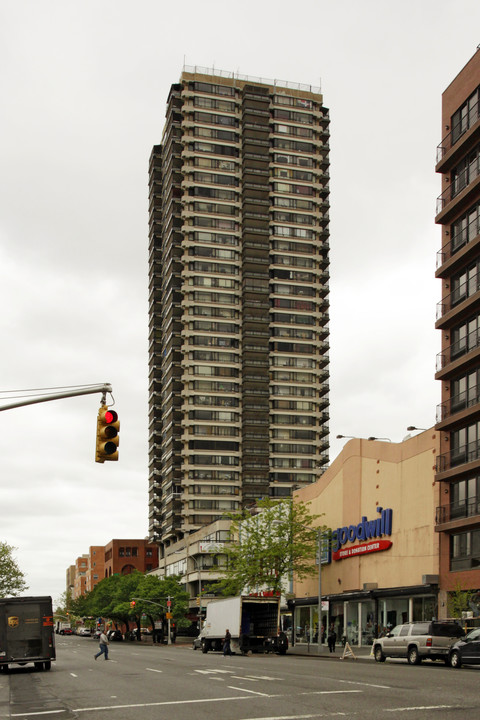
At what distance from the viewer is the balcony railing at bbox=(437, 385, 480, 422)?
164ft

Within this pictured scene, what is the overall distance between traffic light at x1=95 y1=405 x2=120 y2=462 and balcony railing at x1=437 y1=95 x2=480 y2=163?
40.0m

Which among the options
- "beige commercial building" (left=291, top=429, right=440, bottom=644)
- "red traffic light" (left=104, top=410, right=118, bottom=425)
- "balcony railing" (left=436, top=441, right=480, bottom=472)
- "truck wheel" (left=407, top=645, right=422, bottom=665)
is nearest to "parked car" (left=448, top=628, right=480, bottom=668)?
"truck wheel" (left=407, top=645, right=422, bottom=665)

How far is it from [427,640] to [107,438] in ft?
77.7

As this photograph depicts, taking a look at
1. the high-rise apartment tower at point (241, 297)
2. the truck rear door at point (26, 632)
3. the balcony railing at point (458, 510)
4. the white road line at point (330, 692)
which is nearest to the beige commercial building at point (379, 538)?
the balcony railing at point (458, 510)

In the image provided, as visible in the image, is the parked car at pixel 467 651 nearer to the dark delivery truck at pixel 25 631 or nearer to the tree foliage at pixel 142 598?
the dark delivery truck at pixel 25 631

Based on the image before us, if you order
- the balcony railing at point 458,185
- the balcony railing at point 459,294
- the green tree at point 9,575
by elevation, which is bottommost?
the green tree at point 9,575

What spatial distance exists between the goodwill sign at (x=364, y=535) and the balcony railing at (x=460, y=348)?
10.6 metres

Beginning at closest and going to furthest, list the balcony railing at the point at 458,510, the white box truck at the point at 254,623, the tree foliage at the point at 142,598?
the balcony railing at the point at 458,510
the white box truck at the point at 254,623
the tree foliage at the point at 142,598

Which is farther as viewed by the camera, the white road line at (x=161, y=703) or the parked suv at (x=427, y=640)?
the parked suv at (x=427, y=640)

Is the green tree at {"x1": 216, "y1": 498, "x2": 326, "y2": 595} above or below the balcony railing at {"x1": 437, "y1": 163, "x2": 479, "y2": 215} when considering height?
below

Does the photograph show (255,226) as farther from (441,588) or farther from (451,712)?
(451,712)

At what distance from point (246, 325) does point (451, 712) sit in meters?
116

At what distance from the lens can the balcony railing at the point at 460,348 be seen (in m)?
50.7

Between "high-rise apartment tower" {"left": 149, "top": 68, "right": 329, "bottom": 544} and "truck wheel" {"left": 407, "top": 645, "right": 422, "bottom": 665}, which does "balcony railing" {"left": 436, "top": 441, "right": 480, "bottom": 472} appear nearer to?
"truck wheel" {"left": 407, "top": 645, "right": 422, "bottom": 665}
